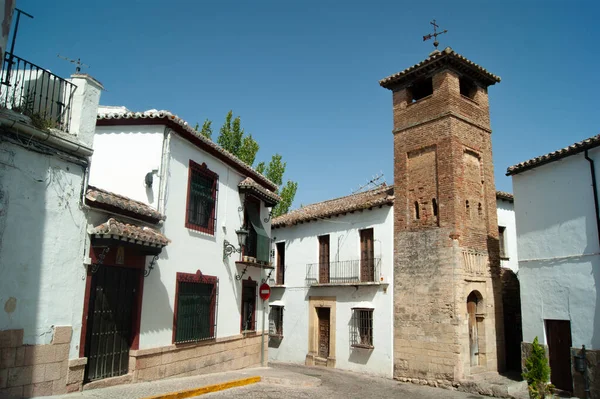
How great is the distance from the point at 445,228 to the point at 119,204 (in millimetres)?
10396

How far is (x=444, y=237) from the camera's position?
49.0 feet

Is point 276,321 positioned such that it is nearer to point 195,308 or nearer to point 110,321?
point 195,308

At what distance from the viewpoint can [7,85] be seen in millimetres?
7117

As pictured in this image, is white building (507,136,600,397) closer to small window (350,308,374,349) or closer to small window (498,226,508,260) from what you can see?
small window (498,226,508,260)

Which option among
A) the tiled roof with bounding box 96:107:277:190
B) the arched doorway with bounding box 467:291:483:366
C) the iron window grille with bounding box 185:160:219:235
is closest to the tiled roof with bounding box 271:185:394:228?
the arched doorway with bounding box 467:291:483:366

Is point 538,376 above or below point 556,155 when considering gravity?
below

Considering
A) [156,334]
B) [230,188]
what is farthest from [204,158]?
[156,334]

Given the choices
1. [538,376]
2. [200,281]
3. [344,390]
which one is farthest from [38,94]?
[538,376]

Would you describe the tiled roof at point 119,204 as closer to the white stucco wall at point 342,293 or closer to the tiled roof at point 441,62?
the white stucco wall at point 342,293

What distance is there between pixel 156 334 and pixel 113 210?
9.71ft

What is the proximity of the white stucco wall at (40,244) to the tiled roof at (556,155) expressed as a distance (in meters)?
11.8

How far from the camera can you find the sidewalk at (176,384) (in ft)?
25.1

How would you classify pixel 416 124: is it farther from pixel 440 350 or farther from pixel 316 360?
pixel 316 360

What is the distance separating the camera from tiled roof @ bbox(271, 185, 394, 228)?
1743cm
